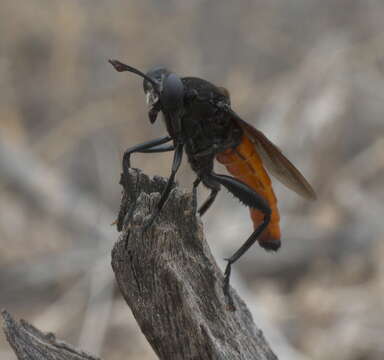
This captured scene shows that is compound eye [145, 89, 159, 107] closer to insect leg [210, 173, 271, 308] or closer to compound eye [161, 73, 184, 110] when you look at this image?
compound eye [161, 73, 184, 110]

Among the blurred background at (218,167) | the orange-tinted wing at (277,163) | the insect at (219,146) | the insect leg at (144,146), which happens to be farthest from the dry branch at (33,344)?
the blurred background at (218,167)

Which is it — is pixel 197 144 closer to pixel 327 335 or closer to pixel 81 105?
pixel 327 335

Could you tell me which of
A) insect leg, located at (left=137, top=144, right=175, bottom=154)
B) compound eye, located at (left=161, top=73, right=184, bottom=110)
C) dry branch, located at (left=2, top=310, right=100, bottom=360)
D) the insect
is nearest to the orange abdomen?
the insect

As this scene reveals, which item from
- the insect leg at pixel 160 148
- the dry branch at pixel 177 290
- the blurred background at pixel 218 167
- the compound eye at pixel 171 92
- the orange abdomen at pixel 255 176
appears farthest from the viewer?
the blurred background at pixel 218 167

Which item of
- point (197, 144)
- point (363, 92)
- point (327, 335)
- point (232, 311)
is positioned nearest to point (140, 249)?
point (232, 311)

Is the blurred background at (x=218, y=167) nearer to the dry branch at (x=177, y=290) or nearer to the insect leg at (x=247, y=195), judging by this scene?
the insect leg at (x=247, y=195)

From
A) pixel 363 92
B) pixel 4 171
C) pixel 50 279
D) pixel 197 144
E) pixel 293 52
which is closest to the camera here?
pixel 197 144

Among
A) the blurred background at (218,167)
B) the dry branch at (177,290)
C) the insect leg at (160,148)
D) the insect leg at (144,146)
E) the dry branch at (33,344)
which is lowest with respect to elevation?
the dry branch at (33,344)
